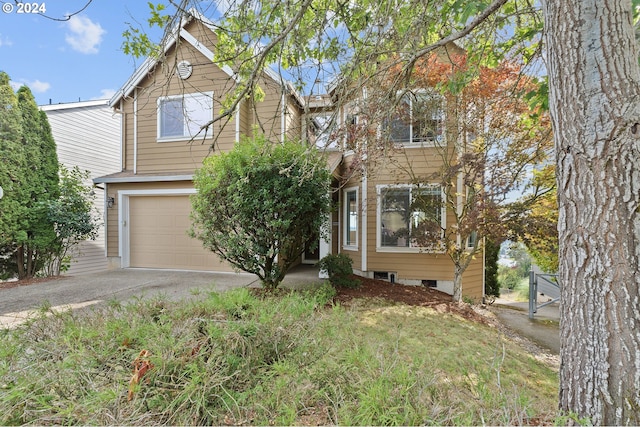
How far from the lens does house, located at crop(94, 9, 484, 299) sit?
27.1ft

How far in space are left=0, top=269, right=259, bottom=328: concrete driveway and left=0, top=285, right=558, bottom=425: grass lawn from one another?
217cm

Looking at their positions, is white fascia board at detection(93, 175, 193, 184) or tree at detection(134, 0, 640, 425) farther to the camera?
white fascia board at detection(93, 175, 193, 184)

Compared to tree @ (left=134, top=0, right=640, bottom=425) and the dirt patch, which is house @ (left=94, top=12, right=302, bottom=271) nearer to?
the dirt patch

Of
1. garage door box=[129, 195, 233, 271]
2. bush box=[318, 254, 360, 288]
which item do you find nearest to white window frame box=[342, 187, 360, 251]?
bush box=[318, 254, 360, 288]

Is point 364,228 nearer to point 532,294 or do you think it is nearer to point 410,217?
point 410,217

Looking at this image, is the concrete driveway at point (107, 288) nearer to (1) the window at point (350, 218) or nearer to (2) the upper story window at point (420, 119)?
(1) the window at point (350, 218)

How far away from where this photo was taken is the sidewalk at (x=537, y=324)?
19.2 ft

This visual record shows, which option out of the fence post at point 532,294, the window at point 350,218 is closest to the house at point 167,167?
the window at point 350,218

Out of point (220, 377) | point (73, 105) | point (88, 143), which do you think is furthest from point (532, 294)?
point (73, 105)

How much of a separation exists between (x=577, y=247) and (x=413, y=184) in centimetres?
601

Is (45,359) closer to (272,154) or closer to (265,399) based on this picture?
(265,399)

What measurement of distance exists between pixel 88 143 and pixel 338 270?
38.5 feet

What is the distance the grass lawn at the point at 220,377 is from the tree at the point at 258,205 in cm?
269

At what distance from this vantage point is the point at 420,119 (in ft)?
22.5
